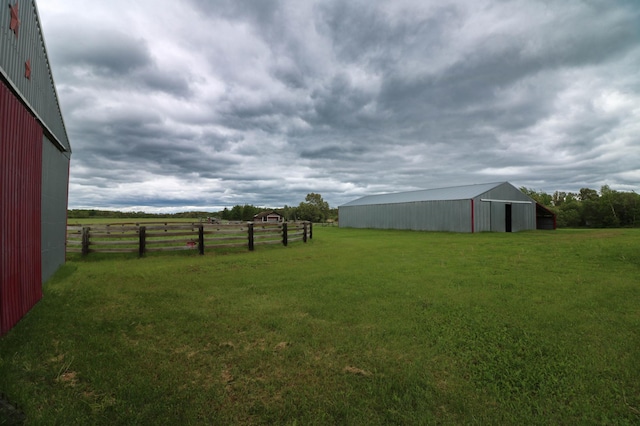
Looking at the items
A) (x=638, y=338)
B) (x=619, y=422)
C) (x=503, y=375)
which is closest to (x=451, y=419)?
(x=503, y=375)

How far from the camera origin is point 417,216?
36.0 meters

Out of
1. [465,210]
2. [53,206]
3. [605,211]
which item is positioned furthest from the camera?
[605,211]

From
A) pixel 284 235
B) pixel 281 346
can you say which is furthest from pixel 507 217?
pixel 281 346

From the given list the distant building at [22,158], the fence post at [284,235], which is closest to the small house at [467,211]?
the fence post at [284,235]

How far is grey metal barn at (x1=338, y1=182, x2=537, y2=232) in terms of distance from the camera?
102ft

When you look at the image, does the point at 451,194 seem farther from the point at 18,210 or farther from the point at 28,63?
the point at 18,210

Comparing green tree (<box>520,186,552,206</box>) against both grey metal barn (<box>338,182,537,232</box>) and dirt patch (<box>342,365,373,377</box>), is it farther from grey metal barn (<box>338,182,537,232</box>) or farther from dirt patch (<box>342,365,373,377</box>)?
dirt patch (<box>342,365,373,377</box>)

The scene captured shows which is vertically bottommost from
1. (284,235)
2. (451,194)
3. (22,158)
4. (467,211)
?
(284,235)

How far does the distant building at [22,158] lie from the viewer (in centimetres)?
535

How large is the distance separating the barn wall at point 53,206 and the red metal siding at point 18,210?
156 centimetres

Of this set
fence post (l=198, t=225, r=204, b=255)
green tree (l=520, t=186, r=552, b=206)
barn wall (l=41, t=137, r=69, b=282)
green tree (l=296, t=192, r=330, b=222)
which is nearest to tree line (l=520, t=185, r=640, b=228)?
green tree (l=520, t=186, r=552, b=206)

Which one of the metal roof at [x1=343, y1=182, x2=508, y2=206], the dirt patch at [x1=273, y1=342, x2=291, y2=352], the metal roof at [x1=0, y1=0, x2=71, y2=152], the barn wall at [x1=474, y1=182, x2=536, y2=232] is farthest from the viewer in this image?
the metal roof at [x1=343, y1=182, x2=508, y2=206]

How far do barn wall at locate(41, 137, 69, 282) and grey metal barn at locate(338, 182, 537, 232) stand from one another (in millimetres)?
29797

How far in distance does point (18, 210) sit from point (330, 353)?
636 centimetres
